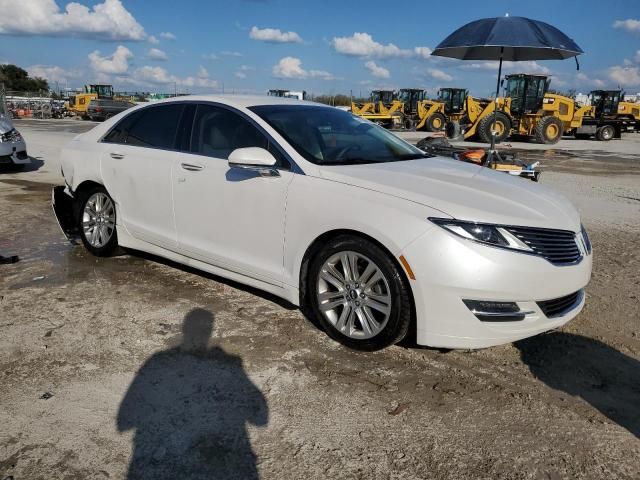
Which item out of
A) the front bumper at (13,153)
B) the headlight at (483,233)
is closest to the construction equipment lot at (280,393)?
the headlight at (483,233)

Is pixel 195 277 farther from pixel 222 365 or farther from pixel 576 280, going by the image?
pixel 576 280

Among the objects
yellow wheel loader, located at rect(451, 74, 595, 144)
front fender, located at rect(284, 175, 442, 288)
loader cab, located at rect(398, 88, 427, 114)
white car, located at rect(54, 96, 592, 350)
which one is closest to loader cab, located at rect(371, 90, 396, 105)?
loader cab, located at rect(398, 88, 427, 114)

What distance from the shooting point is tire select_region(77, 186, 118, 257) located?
4906 millimetres

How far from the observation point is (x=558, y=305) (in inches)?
123

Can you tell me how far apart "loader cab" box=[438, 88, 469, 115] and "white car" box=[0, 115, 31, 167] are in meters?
24.1

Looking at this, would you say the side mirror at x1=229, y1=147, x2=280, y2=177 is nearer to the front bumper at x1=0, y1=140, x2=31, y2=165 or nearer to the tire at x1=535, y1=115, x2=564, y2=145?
the front bumper at x1=0, y1=140, x2=31, y2=165

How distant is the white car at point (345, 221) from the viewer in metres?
2.94

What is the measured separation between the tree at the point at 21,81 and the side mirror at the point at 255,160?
3306 inches

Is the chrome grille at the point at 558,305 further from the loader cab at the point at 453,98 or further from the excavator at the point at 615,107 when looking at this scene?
the loader cab at the point at 453,98

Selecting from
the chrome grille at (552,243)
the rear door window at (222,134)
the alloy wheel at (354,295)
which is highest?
the rear door window at (222,134)

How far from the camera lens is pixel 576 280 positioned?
3.16 m

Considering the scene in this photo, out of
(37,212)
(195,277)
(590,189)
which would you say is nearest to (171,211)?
(195,277)

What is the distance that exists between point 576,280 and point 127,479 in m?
2.63

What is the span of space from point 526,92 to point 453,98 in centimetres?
730
